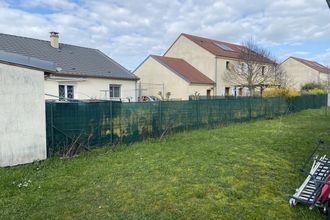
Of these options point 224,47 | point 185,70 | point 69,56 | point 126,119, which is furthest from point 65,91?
point 224,47

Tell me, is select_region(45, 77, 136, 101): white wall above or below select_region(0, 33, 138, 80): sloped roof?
below

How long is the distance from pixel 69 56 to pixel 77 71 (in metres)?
2.36

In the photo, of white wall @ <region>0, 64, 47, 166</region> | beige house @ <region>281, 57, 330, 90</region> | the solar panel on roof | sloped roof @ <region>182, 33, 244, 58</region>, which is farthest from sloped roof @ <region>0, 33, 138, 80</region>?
beige house @ <region>281, 57, 330, 90</region>

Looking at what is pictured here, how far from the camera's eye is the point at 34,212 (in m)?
4.59

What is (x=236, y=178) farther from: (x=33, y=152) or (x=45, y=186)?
(x=33, y=152)

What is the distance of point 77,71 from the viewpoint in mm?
20891

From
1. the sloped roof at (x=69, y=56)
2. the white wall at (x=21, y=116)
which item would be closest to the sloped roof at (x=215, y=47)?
the sloped roof at (x=69, y=56)

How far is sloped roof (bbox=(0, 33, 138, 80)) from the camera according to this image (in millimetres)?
20109

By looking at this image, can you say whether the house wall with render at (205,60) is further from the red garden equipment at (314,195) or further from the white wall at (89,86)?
the red garden equipment at (314,195)

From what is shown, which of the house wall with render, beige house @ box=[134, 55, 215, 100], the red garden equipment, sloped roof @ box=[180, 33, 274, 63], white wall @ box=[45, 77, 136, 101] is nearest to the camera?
the red garden equipment

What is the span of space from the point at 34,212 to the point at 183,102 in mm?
8947

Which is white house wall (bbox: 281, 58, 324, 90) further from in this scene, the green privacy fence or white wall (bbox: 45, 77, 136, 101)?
the green privacy fence

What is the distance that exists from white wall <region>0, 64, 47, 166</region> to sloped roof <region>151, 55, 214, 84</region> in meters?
22.6

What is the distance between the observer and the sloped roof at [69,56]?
20109mm
